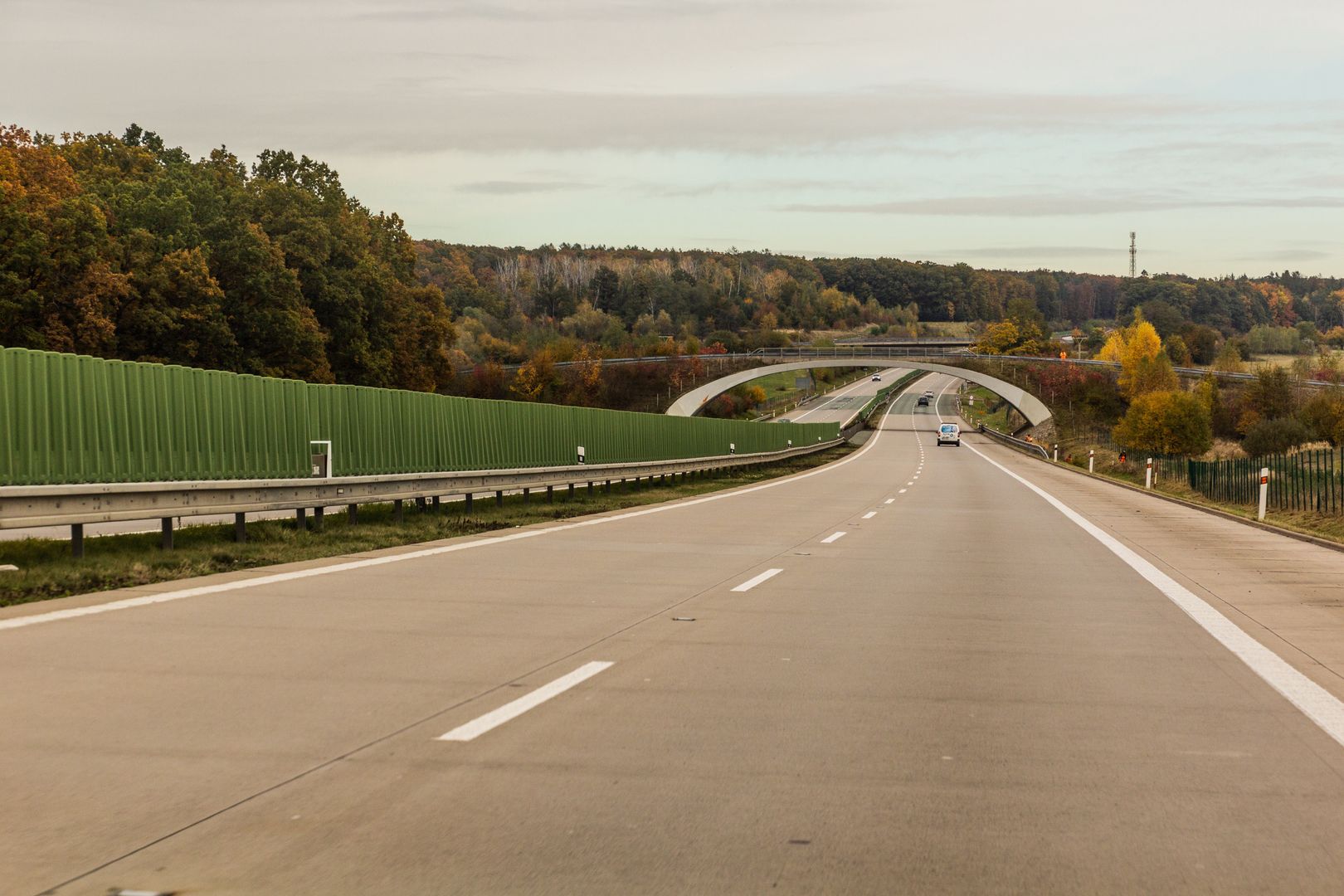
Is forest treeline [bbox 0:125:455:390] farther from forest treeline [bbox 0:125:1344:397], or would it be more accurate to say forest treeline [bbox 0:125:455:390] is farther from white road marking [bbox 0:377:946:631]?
white road marking [bbox 0:377:946:631]

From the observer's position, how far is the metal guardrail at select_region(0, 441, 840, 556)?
11766mm

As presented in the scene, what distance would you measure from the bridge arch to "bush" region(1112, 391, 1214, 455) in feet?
132

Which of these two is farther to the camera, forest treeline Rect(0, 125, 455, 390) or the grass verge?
forest treeline Rect(0, 125, 455, 390)

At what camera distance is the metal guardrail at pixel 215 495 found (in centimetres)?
1177

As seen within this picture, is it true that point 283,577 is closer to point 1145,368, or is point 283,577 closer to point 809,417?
point 1145,368

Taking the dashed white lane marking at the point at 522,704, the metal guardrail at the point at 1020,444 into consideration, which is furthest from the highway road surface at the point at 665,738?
the metal guardrail at the point at 1020,444

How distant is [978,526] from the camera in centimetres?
2122

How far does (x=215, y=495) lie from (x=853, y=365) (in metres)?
149

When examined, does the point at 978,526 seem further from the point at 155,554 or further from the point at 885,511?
the point at 155,554

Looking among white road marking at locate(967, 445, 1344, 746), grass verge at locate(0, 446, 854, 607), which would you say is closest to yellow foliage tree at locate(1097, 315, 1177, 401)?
grass verge at locate(0, 446, 854, 607)

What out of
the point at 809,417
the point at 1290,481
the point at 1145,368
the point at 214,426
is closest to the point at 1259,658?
the point at 214,426

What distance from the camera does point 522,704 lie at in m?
6.45

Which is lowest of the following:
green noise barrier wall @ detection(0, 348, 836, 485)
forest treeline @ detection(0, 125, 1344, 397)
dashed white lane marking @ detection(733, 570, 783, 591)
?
dashed white lane marking @ detection(733, 570, 783, 591)

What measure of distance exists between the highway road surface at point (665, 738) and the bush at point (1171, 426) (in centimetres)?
8941
